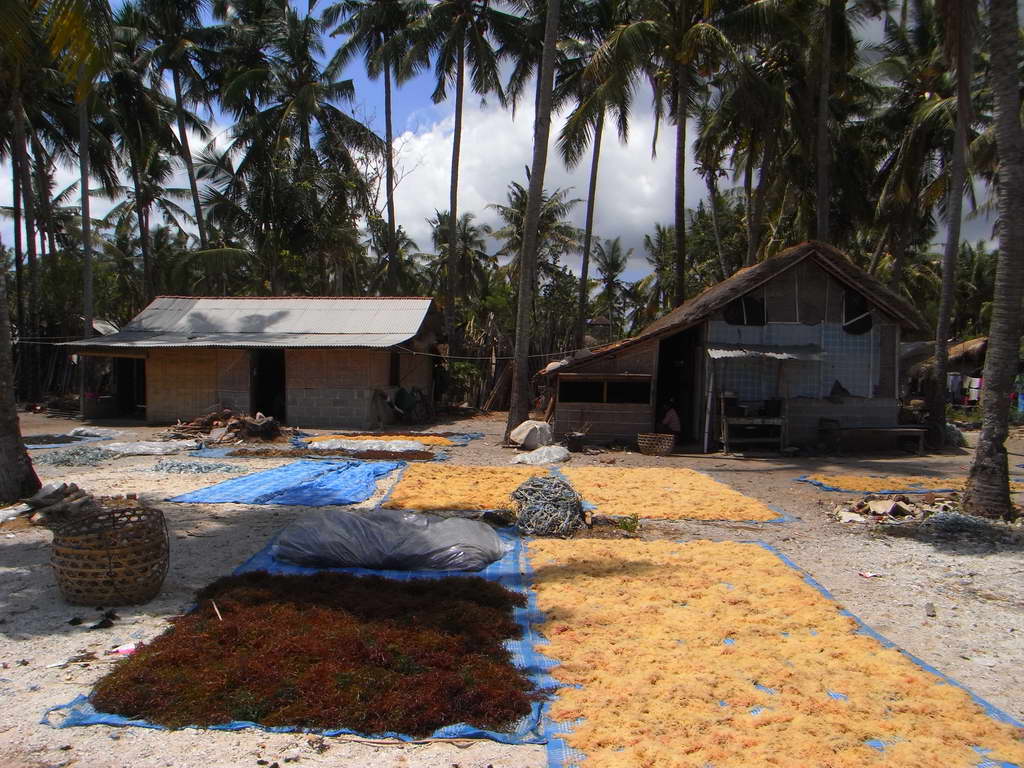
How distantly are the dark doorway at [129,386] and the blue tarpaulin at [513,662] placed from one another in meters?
17.6

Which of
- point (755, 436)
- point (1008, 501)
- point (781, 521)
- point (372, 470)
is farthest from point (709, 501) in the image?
point (755, 436)

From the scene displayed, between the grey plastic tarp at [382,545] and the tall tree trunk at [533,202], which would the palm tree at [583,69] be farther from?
the grey plastic tarp at [382,545]

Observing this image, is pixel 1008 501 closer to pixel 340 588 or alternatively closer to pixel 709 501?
pixel 709 501

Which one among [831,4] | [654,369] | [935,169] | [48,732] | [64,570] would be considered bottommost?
[48,732]

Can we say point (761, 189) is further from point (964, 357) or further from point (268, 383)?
point (268, 383)

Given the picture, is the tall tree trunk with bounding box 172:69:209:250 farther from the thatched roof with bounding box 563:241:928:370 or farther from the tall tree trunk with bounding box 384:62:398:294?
the thatched roof with bounding box 563:241:928:370

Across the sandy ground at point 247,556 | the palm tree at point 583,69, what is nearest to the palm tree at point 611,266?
the palm tree at point 583,69

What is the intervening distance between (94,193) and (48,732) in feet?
114

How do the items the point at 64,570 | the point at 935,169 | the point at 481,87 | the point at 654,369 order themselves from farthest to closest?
the point at 481,87 → the point at 935,169 → the point at 654,369 → the point at 64,570

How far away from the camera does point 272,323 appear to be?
20.1 metres

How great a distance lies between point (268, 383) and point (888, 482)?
16.8 m

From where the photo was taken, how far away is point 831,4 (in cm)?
1709

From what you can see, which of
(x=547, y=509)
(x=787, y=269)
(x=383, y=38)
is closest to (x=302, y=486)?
(x=547, y=509)

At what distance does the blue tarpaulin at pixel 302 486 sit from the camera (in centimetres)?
896
